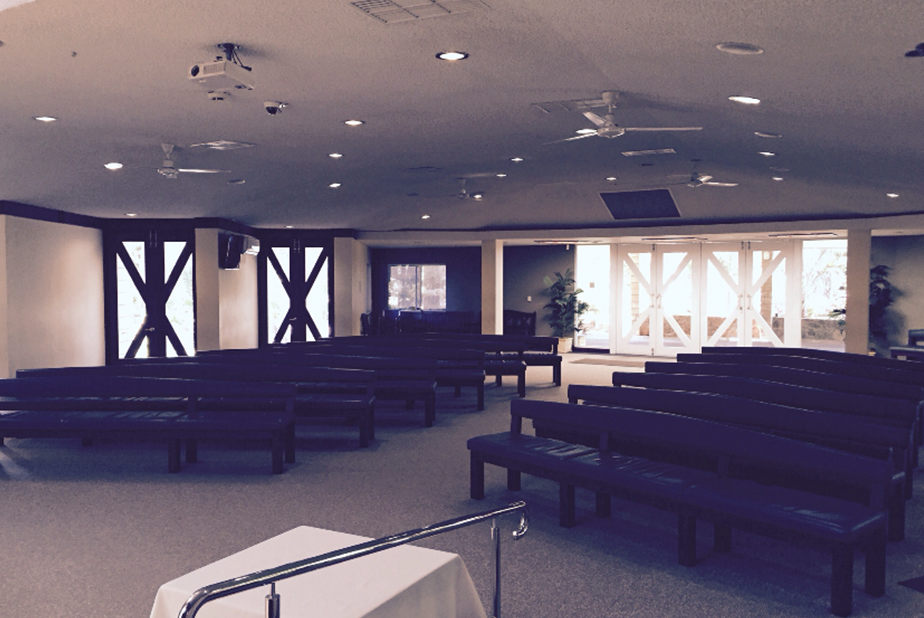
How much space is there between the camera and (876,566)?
3332 millimetres

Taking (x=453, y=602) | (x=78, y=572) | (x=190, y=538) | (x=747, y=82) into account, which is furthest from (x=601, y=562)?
(x=747, y=82)

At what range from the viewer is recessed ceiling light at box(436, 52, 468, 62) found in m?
4.64

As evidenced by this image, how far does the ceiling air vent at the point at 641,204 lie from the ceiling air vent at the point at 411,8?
28.7 feet

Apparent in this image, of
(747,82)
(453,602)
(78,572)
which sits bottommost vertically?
(78,572)

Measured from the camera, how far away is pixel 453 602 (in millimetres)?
2469

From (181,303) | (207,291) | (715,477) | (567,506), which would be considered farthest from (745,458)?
(181,303)

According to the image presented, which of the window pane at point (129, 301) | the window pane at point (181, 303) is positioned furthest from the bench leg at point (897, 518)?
the window pane at point (129, 301)

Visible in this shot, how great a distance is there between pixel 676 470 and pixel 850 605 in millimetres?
1144

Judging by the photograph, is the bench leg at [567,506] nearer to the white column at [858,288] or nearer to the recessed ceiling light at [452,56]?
the recessed ceiling light at [452,56]

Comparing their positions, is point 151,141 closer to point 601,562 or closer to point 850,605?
point 601,562

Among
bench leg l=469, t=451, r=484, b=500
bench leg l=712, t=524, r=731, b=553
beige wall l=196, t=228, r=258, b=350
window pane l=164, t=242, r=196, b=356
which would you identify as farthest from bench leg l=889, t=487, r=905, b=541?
window pane l=164, t=242, r=196, b=356

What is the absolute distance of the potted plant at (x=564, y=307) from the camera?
15.1 metres

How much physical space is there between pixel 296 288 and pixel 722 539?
12.0m

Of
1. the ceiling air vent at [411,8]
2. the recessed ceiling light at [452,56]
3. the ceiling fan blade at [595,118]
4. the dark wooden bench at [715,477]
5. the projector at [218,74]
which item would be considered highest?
the recessed ceiling light at [452,56]
